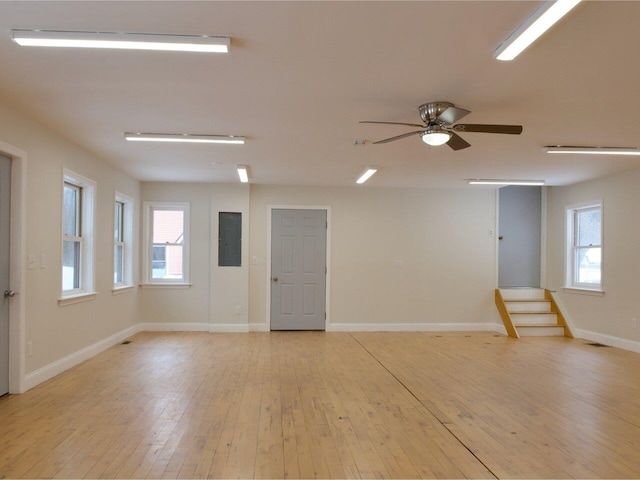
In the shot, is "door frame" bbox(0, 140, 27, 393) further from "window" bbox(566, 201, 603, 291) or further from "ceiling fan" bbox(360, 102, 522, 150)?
"window" bbox(566, 201, 603, 291)

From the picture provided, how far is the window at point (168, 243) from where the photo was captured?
829cm

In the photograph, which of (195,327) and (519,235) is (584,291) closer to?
(519,235)

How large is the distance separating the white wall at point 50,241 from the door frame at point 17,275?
0.09 metres

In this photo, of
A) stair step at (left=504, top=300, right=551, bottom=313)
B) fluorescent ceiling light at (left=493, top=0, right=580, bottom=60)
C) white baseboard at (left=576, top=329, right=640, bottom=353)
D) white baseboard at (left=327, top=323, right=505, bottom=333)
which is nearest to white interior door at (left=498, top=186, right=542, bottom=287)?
stair step at (left=504, top=300, right=551, bottom=313)

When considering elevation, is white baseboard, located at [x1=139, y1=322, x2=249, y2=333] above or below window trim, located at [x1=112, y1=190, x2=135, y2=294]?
below

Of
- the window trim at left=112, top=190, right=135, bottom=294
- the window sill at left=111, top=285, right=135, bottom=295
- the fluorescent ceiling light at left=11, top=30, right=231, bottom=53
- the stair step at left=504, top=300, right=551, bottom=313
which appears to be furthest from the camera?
the stair step at left=504, top=300, right=551, bottom=313

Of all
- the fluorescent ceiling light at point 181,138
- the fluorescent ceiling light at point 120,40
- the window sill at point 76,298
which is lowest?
the window sill at point 76,298

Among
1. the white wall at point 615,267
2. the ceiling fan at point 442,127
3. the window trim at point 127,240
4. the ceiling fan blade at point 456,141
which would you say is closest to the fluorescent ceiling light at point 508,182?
the white wall at point 615,267

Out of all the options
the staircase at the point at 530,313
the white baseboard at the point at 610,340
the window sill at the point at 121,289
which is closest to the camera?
the white baseboard at the point at 610,340

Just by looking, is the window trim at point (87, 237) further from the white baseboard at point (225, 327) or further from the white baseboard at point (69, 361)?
the white baseboard at point (225, 327)

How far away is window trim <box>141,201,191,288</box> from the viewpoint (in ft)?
26.9

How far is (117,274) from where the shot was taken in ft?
24.3

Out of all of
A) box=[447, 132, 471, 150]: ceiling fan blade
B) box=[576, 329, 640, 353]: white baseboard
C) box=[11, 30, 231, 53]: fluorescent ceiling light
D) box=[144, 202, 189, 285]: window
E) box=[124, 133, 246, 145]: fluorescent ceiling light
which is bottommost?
box=[576, 329, 640, 353]: white baseboard

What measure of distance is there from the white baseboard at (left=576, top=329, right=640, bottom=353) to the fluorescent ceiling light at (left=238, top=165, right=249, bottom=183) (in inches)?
230
